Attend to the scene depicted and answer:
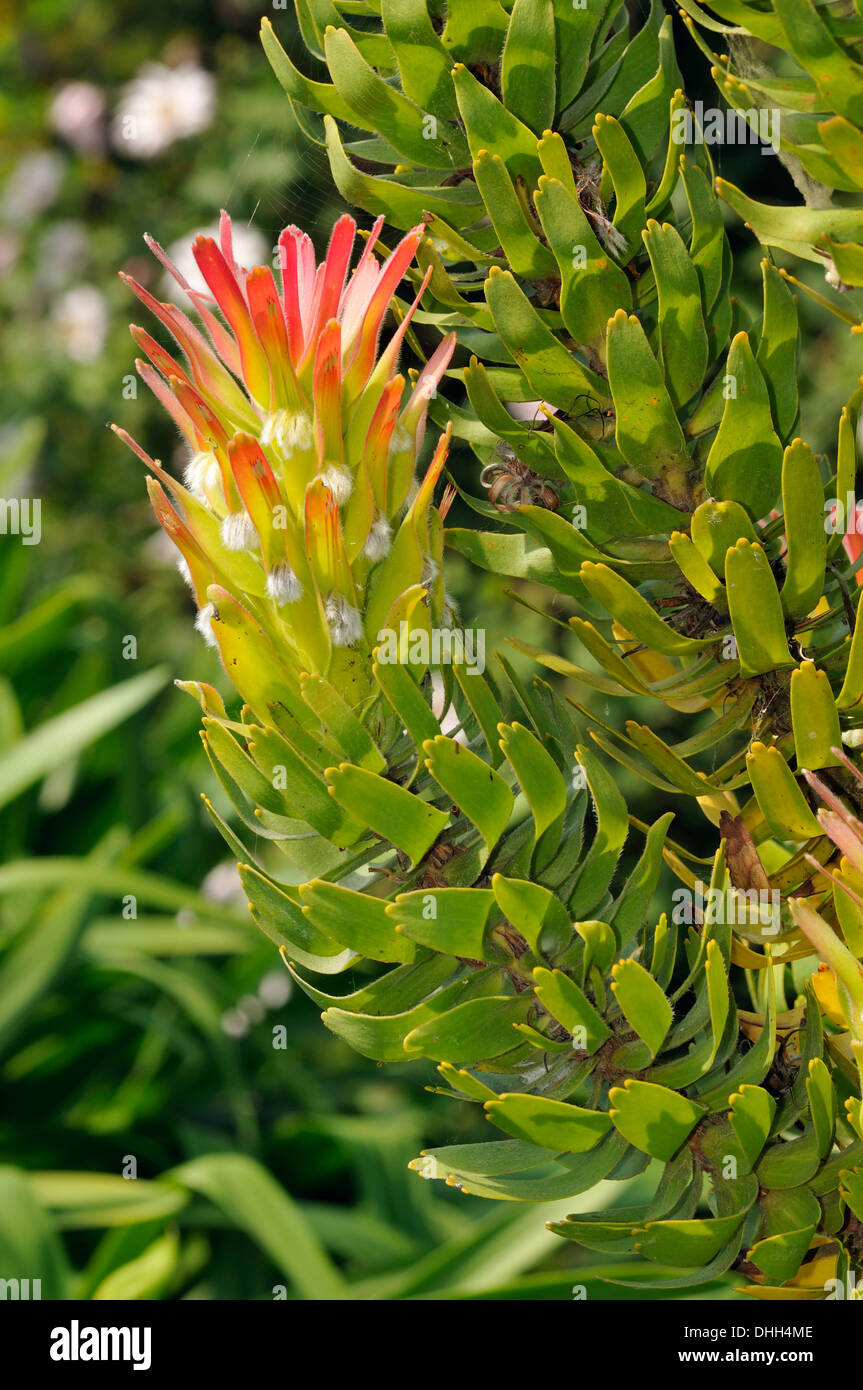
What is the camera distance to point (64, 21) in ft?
7.41

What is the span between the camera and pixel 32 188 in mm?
2094

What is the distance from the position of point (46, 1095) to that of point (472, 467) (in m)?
0.82

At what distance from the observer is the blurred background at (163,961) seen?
40.6 inches

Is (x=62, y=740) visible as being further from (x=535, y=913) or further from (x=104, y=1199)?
(x=535, y=913)

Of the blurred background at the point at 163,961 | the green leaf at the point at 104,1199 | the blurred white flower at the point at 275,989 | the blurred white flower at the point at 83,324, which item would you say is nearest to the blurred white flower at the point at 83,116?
the blurred background at the point at 163,961

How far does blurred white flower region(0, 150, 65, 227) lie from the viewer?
2.10 metres

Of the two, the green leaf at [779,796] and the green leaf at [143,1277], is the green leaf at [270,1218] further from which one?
the green leaf at [779,796]

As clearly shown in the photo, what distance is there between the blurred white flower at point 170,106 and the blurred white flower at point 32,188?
26cm

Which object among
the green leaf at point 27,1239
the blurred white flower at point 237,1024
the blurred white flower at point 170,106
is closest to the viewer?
the green leaf at point 27,1239

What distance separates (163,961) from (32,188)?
4.60ft

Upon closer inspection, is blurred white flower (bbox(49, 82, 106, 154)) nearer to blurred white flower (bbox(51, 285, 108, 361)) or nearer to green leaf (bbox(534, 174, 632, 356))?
blurred white flower (bbox(51, 285, 108, 361))

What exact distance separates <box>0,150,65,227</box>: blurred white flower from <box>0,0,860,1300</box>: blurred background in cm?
9
